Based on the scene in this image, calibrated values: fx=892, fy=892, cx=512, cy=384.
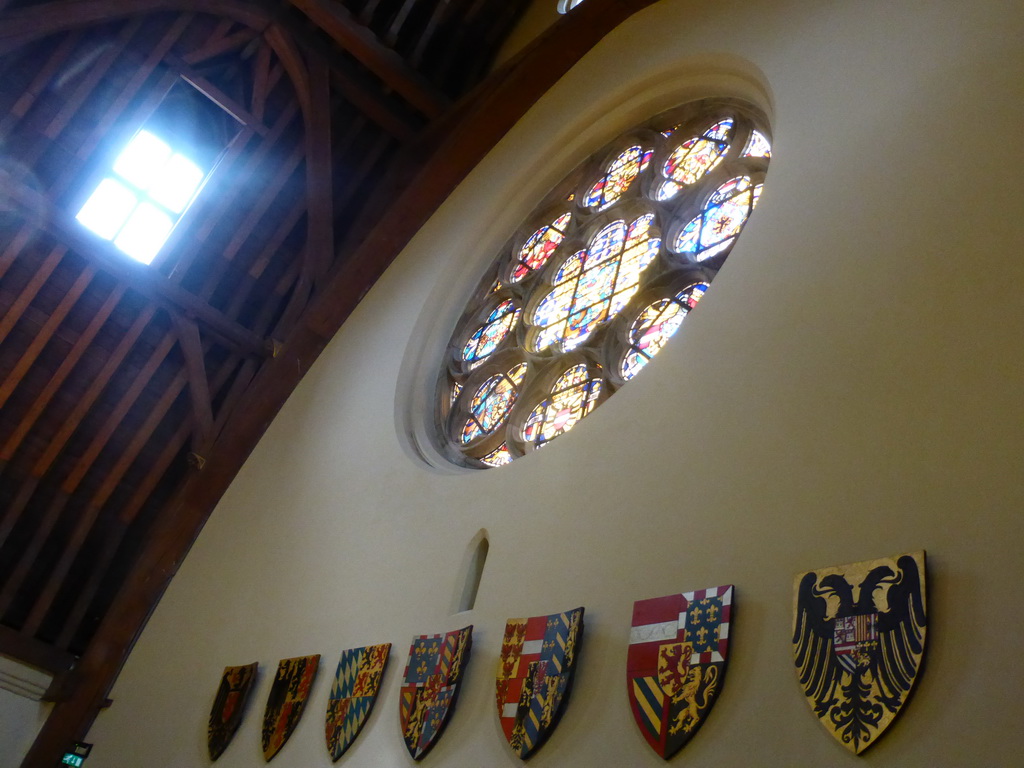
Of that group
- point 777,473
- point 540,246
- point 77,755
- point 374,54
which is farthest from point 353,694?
point 374,54

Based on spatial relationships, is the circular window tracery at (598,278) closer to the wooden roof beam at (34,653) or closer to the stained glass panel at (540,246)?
the stained glass panel at (540,246)

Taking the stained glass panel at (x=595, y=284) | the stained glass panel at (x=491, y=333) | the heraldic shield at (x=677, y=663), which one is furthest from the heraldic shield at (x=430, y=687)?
the stained glass panel at (x=491, y=333)

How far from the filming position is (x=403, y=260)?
659 cm

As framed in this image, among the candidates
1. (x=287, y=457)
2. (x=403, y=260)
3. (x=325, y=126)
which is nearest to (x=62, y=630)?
(x=287, y=457)

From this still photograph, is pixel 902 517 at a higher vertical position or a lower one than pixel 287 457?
lower

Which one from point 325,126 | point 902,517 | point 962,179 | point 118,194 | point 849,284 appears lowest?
point 902,517

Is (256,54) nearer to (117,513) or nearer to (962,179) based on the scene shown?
(117,513)

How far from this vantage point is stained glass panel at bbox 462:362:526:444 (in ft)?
15.7

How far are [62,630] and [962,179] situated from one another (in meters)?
6.09

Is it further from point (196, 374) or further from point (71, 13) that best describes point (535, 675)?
point (71, 13)

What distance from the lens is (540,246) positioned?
5.65 meters

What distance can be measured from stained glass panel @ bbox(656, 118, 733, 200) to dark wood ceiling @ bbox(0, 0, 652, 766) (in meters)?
1.40

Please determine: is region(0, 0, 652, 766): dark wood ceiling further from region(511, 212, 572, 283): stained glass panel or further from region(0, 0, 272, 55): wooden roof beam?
region(511, 212, 572, 283): stained glass panel

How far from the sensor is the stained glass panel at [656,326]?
A: 4133 millimetres
